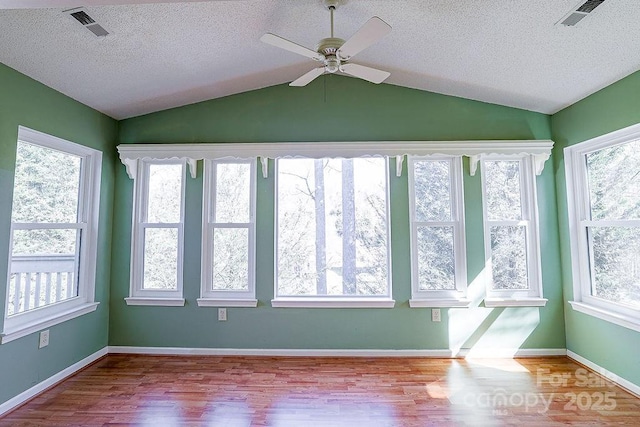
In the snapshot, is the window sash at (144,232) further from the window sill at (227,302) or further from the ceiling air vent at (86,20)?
the ceiling air vent at (86,20)

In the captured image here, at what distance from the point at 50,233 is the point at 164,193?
106cm

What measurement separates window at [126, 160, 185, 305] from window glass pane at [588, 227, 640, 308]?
406 centimetres

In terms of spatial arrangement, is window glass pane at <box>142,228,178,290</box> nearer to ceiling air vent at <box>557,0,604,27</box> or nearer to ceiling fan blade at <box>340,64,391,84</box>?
ceiling fan blade at <box>340,64,391,84</box>

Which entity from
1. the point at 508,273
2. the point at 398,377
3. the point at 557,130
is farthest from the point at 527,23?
the point at 398,377

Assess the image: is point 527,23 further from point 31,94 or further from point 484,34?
point 31,94

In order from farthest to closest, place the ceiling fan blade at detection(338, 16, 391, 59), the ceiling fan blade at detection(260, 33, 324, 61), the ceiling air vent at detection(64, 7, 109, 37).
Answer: the ceiling air vent at detection(64, 7, 109, 37)
the ceiling fan blade at detection(260, 33, 324, 61)
the ceiling fan blade at detection(338, 16, 391, 59)

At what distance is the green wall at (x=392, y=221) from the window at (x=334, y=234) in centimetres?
15

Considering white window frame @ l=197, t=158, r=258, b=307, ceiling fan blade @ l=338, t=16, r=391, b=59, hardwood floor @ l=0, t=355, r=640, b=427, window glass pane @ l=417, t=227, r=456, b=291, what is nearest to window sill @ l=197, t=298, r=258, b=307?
white window frame @ l=197, t=158, r=258, b=307

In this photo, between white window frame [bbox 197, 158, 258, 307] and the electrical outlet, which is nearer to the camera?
the electrical outlet

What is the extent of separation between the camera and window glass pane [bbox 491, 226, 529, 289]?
3600 mm

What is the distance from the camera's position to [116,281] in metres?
3.69

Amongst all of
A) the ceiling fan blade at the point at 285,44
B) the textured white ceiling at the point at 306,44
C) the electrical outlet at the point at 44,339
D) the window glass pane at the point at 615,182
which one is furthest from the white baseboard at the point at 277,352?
the ceiling fan blade at the point at 285,44

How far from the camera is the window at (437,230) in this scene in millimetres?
3578

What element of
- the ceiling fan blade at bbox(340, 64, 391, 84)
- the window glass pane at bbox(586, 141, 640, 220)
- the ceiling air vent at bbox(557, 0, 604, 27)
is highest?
the ceiling air vent at bbox(557, 0, 604, 27)
